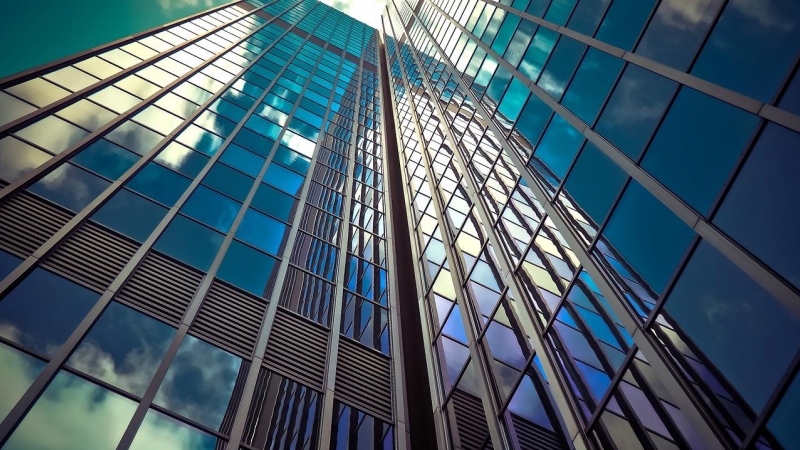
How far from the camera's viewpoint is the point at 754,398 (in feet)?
26.6

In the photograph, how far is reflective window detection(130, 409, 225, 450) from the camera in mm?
11992

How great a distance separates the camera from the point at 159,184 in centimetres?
2033

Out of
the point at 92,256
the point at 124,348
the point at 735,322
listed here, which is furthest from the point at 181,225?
the point at 735,322

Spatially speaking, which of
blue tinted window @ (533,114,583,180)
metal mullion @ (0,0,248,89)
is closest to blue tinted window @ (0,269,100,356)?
metal mullion @ (0,0,248,89)

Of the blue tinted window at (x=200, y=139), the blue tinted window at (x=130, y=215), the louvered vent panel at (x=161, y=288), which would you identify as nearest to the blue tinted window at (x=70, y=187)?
the blue tinted window at (x=130, y=215)

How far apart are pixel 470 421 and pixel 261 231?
10547 mm

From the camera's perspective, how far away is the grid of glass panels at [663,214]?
8.53 meters

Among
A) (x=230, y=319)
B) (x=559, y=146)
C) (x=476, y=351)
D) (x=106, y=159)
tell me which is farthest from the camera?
(x=106, y=159)

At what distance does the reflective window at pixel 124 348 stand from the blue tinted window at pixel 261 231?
6008mm

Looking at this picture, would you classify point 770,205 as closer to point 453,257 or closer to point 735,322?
point 735,322

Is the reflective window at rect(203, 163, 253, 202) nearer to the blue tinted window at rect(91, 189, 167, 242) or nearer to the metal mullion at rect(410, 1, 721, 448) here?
the blue tinted window at rect(91, 189, 167, 242)

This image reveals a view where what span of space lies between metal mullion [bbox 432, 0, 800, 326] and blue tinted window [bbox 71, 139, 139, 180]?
14831 millimetres

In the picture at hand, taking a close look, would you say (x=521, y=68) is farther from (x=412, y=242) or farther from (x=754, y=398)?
(x=754, y=398)

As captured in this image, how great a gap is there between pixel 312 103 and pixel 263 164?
526 inches
